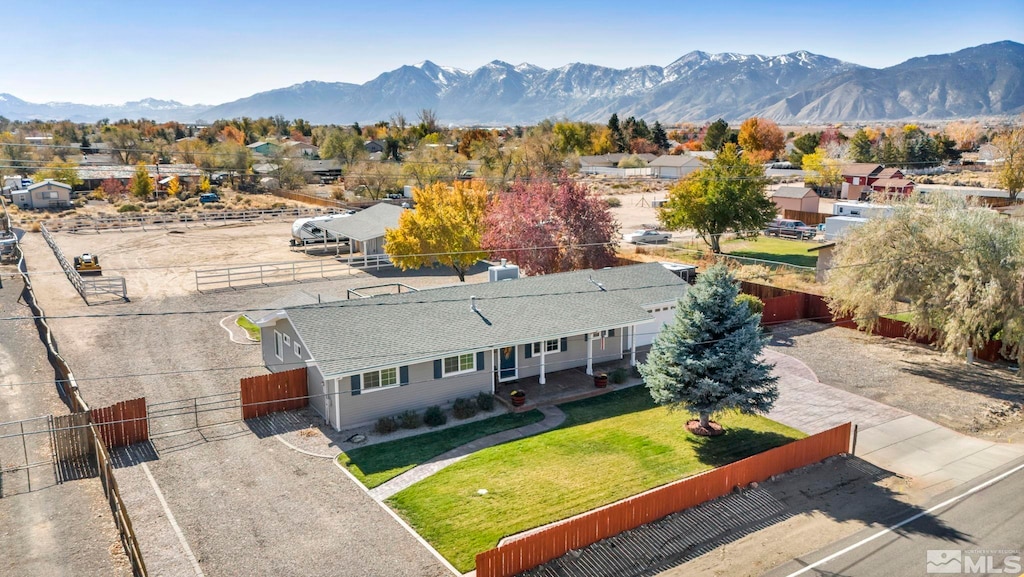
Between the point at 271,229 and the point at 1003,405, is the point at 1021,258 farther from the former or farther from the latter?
the point at 271,229

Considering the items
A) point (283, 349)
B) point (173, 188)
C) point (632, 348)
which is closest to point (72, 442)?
point (283, 349)

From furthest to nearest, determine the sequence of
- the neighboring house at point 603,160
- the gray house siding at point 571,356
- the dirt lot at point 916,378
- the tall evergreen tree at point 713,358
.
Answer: the neighboring house at point 603,160, the gray house siding at point 571,356, the dirt lot at point 916,378, the tall evergreen tree at point 713,358

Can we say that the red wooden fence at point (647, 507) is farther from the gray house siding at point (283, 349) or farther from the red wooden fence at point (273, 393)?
the gray house siding at point (283, 349)

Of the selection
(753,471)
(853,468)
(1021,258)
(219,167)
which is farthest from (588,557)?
(219,167)

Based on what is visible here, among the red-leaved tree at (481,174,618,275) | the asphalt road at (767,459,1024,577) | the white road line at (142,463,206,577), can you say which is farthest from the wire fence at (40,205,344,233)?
the asphalt road at (767,459,1024,577)

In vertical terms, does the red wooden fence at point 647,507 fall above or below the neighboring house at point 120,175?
below

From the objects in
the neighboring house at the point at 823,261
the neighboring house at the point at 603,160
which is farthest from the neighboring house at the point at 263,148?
the neighboring house at the point at 823,261

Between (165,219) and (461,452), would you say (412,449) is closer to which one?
(461,452)
